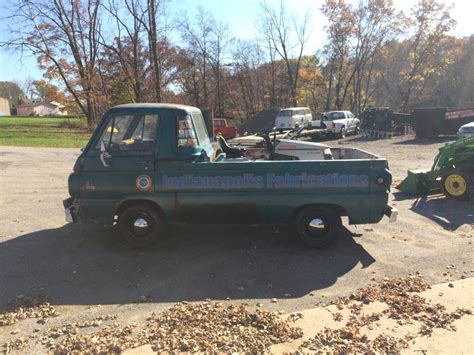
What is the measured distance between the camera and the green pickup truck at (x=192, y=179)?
5.38m

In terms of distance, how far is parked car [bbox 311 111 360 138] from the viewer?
2648cm

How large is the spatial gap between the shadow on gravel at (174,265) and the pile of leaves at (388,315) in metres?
0.55

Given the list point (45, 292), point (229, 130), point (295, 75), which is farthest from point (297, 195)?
point (295, 75)

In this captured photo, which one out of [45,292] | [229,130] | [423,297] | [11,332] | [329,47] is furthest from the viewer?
[329,47]

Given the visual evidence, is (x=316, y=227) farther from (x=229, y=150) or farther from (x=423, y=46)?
(x=423, y=46)

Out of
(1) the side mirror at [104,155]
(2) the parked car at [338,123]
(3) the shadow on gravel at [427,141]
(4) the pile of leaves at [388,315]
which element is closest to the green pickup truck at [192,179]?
(1) the side mirror at [104,155]

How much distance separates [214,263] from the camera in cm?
533

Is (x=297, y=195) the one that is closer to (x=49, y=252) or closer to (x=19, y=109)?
(x=49, y=252)

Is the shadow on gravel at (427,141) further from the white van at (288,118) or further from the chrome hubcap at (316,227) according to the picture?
the chrome hubcap at (316,227)

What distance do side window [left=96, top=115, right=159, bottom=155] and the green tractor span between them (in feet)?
22.0

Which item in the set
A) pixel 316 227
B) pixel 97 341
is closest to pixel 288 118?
pixel 316 227

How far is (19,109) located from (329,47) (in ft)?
310

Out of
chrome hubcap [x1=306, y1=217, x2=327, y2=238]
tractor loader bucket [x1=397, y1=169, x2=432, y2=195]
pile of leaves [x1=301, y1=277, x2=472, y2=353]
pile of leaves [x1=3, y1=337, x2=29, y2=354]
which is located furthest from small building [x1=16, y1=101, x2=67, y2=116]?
pile of leaves [x1=301, y1=277, x2=472, y2=353]

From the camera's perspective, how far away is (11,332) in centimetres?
368
